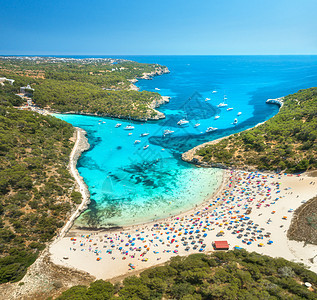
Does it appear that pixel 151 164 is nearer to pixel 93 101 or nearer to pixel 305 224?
pixel 305 224

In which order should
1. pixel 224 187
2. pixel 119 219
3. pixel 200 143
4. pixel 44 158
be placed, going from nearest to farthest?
1. pixel 119 219
2. pixel 224 187
3. pixel 44 158
4. pixel 200 143

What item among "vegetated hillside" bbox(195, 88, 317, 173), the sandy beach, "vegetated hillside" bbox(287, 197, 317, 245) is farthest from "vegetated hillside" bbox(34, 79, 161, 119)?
"vegetated hillside" bbox(287, 197, 317, 245)

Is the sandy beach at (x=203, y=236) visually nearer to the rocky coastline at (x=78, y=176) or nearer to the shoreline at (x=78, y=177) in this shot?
the shoreline at (x=78, y=177)

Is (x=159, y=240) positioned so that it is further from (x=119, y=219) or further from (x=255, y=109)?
(x=255, y=109)

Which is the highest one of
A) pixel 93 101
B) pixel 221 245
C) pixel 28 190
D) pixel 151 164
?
pixel 93 101

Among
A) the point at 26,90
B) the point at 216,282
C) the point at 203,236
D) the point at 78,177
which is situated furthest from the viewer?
the point at 26,90

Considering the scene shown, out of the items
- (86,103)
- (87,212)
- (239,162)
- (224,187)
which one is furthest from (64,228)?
(86,103)

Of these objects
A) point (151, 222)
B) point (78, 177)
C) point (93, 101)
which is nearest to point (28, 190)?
point (78, 177)
